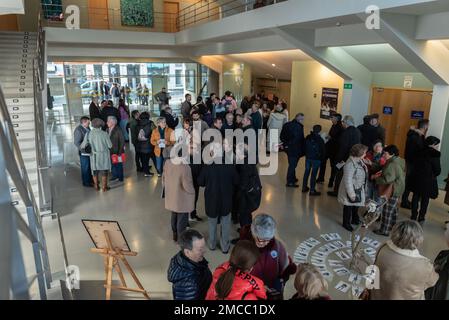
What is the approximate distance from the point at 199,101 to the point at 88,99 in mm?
8504

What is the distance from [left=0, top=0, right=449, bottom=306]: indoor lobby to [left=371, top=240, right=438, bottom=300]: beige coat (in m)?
0.02

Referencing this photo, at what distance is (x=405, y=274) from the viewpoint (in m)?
2.32

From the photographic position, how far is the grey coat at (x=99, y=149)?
266 inches

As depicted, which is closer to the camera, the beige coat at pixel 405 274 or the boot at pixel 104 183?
the beige coat at pixel 405 274

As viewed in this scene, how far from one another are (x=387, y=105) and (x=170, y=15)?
1234 cm

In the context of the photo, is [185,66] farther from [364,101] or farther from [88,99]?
[364,101]

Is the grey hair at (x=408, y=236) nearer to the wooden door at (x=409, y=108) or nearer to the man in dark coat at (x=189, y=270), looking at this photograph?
the man in dark coat at (x=189, y=270)

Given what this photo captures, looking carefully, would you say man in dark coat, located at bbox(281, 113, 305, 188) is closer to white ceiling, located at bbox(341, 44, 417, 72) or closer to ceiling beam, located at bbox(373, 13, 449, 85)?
ceiling beam, located at bbox(373, 13, 449, 85)

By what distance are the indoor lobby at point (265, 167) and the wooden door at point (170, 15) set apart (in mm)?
4147

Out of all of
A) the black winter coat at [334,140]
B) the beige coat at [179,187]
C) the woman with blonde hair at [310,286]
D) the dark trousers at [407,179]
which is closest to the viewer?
the woman with blonde hair at [310,286]

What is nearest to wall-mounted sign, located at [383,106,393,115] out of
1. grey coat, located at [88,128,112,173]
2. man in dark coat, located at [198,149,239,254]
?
man in dark coat, located at [198,149,239,254]

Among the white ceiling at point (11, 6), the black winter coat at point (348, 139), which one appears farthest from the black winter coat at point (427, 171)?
the white ceiling at point (11, 6)

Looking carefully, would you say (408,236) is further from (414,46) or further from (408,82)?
(408,82)

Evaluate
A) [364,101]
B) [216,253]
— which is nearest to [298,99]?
[364,101]
